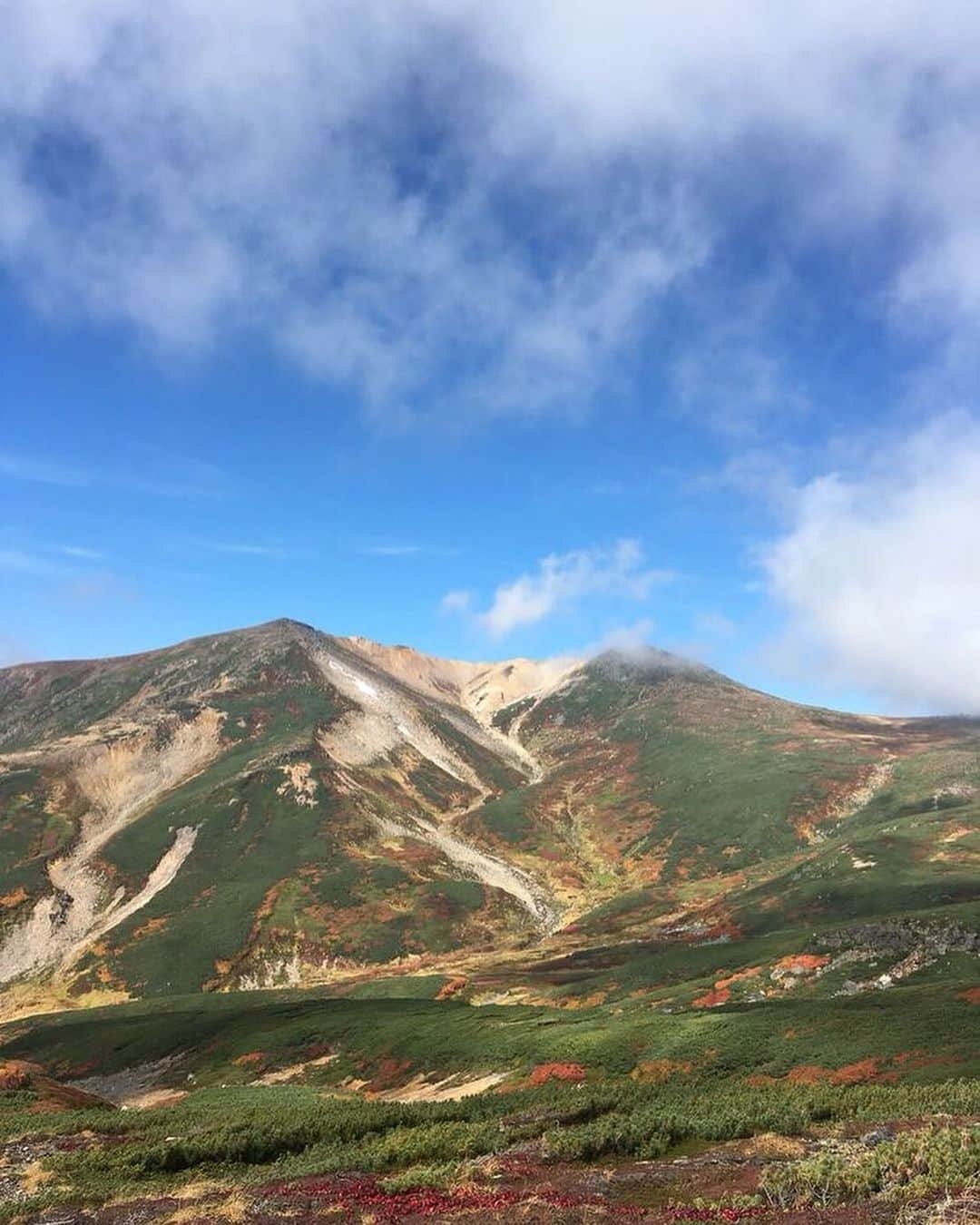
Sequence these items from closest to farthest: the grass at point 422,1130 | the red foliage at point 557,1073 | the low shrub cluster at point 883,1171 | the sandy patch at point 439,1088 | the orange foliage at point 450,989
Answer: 1. the low shrub cluster at point 883,1171
2. the grass at point 422,1130
3. the red foliage at point 557,1073
4. the sandy patch at point 439,1088
5. the orange foliage at point 450,989

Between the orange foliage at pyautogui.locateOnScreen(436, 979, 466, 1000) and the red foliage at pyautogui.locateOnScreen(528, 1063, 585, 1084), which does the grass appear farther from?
the orange foliage at pyautogui.locateOnScreen(436, 979, 466, 1000)

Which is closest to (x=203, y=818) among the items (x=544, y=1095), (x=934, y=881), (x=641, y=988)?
(x=641, y=988)

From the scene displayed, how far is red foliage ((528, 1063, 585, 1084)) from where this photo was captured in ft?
154

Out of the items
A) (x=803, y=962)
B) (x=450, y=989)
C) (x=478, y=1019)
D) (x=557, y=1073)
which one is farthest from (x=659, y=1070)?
(x=450, y=989)

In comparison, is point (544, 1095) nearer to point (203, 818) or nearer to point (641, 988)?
point (641, 988)

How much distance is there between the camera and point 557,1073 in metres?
47.9

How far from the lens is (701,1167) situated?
78.5 feet

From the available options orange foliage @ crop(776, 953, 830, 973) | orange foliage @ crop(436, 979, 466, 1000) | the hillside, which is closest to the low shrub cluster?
the hillside

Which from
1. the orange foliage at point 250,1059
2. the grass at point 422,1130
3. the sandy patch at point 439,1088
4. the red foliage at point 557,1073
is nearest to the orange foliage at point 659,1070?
the red foliage at point 557,1073

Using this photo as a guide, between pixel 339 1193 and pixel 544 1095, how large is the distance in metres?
18.2

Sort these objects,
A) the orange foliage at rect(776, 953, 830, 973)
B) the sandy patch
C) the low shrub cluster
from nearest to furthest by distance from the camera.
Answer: the low shrub cluster
the sandy patch
the orange foliage at rect(776, 953, 830, 973)

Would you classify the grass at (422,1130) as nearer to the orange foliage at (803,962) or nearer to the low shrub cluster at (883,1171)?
the low shrub cluster at (883,1171)

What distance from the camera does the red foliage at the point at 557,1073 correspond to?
4700 cm

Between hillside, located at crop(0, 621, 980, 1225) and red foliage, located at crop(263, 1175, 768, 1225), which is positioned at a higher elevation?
red foliage, located at crop(263, 1175, 768, 1225)
